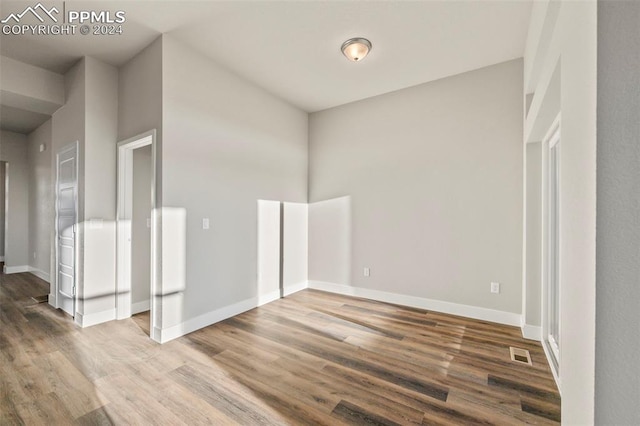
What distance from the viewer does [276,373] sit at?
218cm

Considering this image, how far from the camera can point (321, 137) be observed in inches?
181

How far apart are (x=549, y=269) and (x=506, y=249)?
1.86 feet

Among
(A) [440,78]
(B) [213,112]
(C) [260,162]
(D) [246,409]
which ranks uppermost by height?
(A) [440,78]

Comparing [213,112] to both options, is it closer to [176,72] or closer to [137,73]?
[176,72]

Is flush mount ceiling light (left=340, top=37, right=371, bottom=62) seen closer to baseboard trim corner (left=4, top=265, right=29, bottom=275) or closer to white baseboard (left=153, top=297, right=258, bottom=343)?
white baseboard (left=153, top=297, right=258, bottom=343)

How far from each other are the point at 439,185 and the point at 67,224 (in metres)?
4.72

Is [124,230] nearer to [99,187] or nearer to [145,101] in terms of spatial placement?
[99,187]

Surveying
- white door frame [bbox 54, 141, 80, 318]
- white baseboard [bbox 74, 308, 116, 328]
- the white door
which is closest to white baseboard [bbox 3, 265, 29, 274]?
white door frame [bbox 54, 141, 80, 318]

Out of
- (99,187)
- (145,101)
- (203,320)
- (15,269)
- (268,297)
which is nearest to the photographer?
(145,101)

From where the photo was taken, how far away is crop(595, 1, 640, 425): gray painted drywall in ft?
2.18

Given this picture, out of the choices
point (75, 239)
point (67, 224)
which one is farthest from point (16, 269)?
point (75, 239)

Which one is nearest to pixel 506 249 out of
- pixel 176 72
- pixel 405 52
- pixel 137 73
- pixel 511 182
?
pixel 511 182

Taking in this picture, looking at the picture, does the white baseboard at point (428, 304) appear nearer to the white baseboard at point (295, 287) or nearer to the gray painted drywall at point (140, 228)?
the white baseboard at point (295, 287)

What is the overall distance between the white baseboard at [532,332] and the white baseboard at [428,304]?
27 cm
